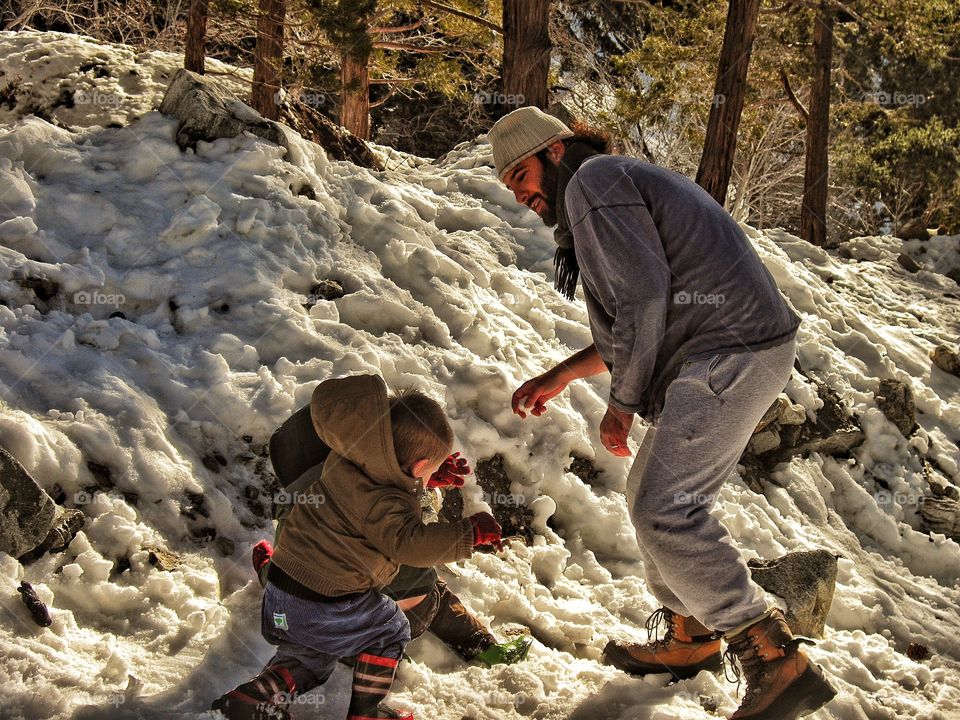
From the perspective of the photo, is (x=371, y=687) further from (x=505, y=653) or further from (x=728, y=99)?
(x=728, y=99)

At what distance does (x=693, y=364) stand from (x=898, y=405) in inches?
154

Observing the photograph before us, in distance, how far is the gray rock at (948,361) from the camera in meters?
7.18

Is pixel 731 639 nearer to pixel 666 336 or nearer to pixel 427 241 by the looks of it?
pixel 666 336

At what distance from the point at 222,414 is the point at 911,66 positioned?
1965cm

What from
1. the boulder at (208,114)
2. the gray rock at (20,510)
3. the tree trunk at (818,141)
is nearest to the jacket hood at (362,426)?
the gray rock at (20,510)

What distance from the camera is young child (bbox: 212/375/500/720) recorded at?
8.39 ft

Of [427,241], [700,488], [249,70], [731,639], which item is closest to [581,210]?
[700,488]

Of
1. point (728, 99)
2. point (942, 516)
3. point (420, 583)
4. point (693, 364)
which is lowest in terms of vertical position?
point (942, 516)

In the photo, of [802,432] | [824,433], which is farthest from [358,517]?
[824,433]

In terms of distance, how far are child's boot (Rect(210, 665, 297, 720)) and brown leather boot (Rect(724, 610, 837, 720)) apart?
4.49 ft

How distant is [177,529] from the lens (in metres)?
3.36

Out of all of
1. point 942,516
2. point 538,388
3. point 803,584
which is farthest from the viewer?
point 942,516

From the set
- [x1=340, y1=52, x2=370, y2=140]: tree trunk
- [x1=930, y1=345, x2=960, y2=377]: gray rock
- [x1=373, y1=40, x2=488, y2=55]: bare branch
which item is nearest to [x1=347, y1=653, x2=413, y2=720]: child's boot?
[x1=930, y1=345, x2=960, y2=377]: gray rock

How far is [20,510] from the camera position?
2859 millimetres
